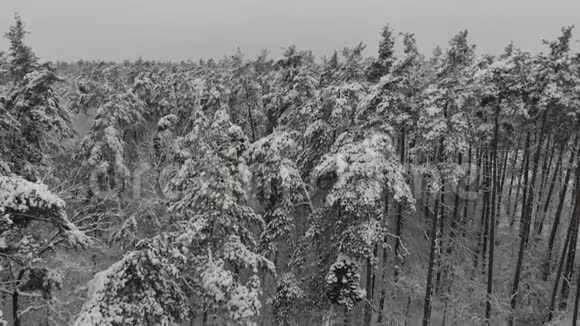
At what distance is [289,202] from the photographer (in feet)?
62.0

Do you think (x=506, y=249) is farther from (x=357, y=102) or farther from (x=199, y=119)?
(x=199, y=119)

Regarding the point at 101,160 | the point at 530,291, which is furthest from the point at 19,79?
the point at 530,291

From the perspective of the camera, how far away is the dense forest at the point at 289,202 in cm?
1138

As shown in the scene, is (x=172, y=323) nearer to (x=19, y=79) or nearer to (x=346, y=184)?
(x=346, y=184)

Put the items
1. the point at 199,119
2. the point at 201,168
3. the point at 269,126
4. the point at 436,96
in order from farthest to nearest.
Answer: the point at 269,126 → the point at 199,119 → the point at 436,96 → the point at 201,168

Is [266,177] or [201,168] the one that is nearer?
[201,168]

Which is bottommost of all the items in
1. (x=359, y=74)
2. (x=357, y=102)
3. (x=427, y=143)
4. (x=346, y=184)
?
(x=346, y=184)

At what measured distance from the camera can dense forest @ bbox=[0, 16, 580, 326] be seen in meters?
11.4

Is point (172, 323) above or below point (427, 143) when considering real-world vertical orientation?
below

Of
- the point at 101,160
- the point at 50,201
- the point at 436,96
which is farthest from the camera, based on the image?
the point at 101,160

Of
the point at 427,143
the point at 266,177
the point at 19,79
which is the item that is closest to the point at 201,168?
the point at 266,177

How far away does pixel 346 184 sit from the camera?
1590 centimetres

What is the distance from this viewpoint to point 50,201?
8.64 metres

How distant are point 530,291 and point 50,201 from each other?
27.9 meters
